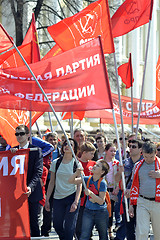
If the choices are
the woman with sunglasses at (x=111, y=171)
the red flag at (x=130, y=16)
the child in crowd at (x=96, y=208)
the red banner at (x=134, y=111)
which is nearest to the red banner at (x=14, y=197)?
the child in crowd at (x=96, y=208)

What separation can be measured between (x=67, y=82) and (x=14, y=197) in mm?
1770

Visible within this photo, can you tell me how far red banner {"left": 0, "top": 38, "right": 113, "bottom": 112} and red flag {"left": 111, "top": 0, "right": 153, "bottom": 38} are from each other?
2.39 metres

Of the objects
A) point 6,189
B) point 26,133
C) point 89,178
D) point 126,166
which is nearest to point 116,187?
point 126,166

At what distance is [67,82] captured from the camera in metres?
8.05

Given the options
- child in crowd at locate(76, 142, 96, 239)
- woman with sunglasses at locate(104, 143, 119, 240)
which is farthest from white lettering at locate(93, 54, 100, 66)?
woman with sunglasses at locate(104, 143, 119, 240)

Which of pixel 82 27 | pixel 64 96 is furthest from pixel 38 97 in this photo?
pixel 82 27

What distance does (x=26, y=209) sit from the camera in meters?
7.04

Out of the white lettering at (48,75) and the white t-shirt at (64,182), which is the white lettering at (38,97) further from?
the white t-shirt at (64,182)

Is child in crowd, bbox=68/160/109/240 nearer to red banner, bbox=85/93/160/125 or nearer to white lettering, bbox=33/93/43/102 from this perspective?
white lettering, bbox=33/93/43/102

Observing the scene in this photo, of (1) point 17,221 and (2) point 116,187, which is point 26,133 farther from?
(2) point 116,187

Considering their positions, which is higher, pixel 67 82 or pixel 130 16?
pixel 130 16

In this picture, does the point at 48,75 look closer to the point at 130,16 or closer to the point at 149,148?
the point at 149,148

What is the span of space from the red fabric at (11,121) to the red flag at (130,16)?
1.98 meters

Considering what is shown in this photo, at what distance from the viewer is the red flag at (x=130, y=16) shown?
413 inches
